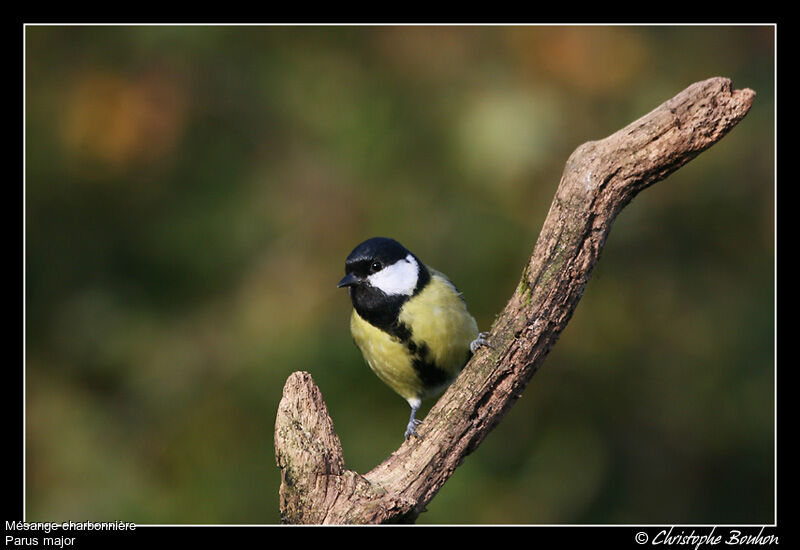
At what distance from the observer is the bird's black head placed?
2846mm

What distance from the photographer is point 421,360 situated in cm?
290

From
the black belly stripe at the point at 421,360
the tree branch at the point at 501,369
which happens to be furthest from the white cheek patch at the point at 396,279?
the tree branch at the point at 501,369

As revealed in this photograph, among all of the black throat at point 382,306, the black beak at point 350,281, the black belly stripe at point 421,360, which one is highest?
the black beak at point 350,281

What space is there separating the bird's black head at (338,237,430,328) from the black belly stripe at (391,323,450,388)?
49 mm

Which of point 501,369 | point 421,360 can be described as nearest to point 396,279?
point 421,360

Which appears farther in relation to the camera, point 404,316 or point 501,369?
point 404,316

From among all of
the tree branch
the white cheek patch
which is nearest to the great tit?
the white cheek patch

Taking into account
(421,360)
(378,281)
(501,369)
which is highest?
(378,281)

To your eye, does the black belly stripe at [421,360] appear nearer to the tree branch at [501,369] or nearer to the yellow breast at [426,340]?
the yellow breast at [426,340]

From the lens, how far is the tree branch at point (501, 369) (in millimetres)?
2080

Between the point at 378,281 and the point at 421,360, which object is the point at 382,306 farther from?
the point at 421,360

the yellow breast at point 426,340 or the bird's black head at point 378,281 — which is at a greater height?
the bird's black head at point 378,281

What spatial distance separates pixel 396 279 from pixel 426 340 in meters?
0.24
